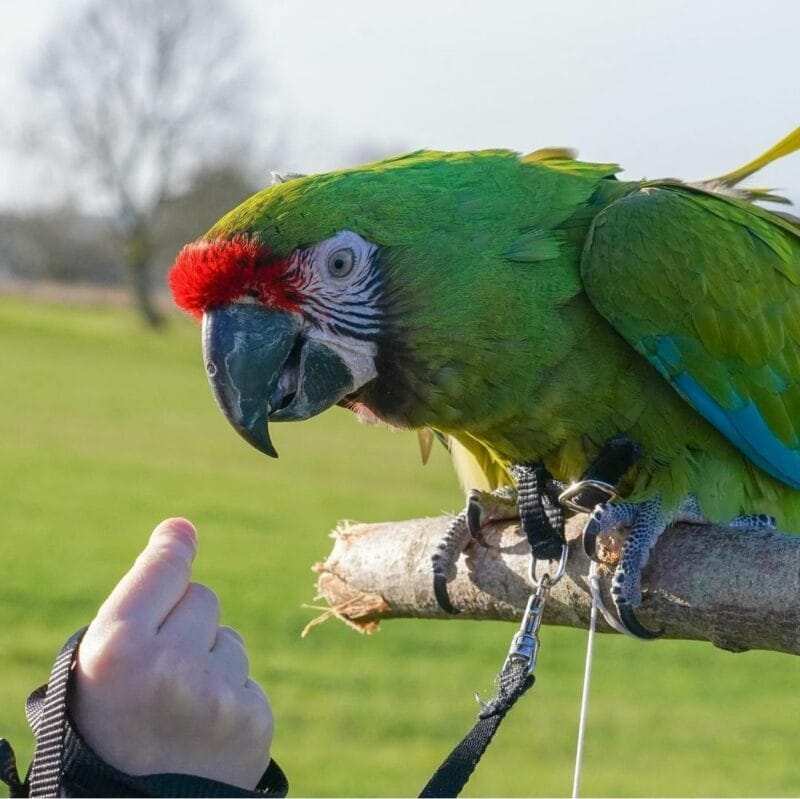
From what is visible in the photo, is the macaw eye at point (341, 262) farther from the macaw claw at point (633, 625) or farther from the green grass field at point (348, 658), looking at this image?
the green grass field at point (348, 658)

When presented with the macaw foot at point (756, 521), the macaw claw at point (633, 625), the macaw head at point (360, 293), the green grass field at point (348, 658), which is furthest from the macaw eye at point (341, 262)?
the green grass field at point (348, 658)

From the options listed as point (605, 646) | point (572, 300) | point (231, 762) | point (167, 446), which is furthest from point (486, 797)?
point (167, 446)

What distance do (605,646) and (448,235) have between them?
538 centimetres

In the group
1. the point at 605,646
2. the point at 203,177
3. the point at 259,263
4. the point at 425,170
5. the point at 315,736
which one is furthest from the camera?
the point at 203,177

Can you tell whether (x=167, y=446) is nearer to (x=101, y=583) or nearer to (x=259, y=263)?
(x=101, y=583)

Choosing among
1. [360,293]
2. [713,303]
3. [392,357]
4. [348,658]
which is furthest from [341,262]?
[348,658]

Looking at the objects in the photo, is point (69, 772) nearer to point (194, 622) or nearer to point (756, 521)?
point (194, 622)

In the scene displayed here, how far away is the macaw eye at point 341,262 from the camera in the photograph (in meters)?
1.63

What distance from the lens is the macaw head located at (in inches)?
63.2

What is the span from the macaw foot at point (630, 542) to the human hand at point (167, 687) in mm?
667

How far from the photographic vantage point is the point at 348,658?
19.7 feet

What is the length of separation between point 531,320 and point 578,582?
1.35 feet

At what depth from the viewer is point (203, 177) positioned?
27.6m

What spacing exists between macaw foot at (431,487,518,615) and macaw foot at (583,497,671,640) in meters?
0.26
